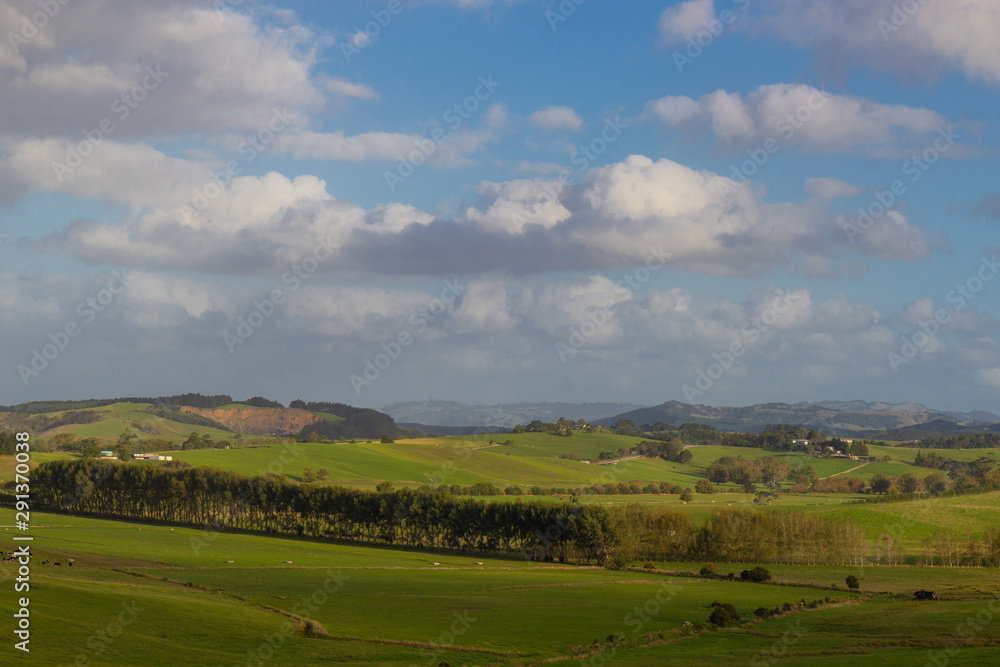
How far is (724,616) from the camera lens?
64.0 metres

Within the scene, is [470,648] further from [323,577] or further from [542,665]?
[323,577]

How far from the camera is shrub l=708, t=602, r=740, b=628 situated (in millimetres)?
63469

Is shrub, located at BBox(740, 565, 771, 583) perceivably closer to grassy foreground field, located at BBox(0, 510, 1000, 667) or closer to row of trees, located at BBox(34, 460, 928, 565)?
grassy foreground field, located at BBox(0, 510, 1000, 667)

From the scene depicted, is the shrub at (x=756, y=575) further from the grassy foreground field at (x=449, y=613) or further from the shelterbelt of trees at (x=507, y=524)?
the shelterbelt of trees at (x=507, y=524)

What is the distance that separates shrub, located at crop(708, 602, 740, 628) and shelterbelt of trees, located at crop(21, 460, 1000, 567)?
3939cm

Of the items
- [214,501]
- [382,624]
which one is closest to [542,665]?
[382,624]

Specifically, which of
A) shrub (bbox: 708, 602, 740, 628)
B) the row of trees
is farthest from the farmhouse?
shrub (bbox: 708, 602, 740, 628)

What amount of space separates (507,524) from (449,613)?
5221cm

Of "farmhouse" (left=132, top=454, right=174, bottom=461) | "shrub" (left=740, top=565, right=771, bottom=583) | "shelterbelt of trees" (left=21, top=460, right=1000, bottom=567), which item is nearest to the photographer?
"shrub" (left=740, top=565, right=771, bottom=583)

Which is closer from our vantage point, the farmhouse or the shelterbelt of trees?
the shelterbelt of trees

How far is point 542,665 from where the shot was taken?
4850 centimetres

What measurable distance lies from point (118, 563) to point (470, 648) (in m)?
44.4

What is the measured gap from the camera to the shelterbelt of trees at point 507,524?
110312 mm

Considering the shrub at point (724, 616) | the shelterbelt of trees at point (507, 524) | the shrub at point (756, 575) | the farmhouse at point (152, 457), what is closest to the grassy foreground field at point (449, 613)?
the shrub at point (724, 616)
